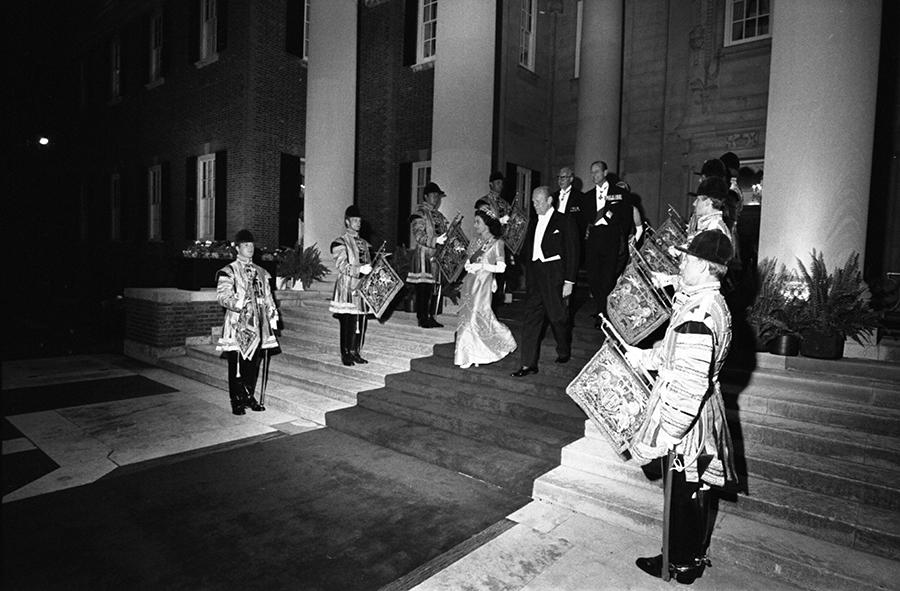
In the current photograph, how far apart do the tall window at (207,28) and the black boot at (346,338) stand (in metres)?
13.7

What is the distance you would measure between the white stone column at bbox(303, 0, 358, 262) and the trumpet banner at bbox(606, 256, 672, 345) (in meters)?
7.78

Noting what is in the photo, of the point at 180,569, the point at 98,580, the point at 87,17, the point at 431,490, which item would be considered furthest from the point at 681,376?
the point at 87,17

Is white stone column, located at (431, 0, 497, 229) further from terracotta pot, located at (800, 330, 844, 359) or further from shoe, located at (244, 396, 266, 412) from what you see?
terracotta pot, located at (800, 330, 844, 359)

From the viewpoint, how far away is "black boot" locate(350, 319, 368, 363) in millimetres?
8047

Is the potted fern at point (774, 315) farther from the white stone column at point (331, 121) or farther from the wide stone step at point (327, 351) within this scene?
the white stone column at point (331, 121)

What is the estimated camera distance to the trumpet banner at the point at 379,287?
7988 mm

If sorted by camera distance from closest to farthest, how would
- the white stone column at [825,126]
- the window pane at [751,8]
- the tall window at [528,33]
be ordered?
the white stone column at [825,126], the window pane at [751,8], the tall window at [528,33]

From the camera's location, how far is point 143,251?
2012cm

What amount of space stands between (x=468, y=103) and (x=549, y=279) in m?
4.92

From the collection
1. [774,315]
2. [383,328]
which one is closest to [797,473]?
[774,315]

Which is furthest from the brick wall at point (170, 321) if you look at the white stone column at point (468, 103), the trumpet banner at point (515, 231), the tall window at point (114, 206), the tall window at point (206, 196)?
the tall window at point (114, 206)

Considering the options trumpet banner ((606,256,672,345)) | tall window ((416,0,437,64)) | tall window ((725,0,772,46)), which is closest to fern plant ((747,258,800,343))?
trumpet banner ((606,256,672,345))

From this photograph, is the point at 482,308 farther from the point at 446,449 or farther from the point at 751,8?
the point at 751,8

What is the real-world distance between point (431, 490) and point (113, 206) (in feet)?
77.3
